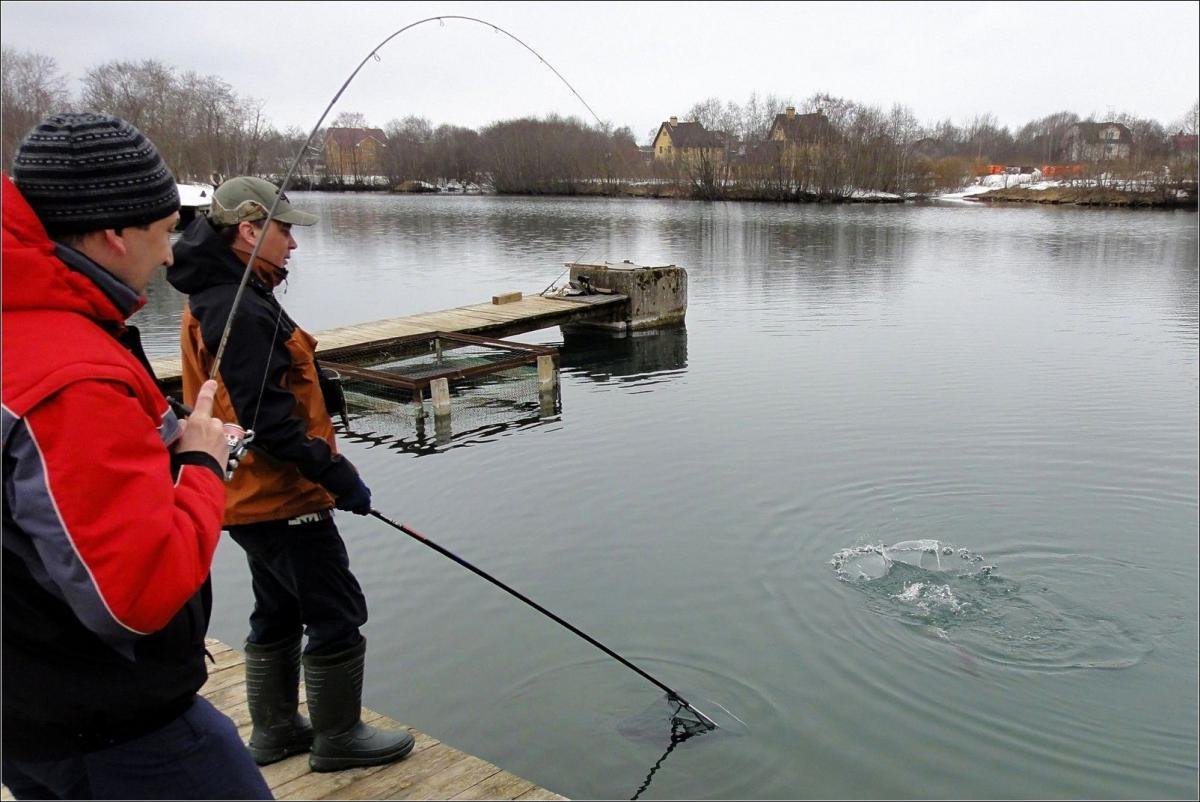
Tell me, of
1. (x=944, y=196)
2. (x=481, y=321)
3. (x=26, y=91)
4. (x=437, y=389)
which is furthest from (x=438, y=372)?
(x=944, y=196)

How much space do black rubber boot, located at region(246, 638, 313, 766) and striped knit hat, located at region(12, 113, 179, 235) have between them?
2047mm

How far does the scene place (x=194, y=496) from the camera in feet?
6.03

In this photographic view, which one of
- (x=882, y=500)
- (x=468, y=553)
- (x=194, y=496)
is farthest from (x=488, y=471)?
(x=194, y=496)

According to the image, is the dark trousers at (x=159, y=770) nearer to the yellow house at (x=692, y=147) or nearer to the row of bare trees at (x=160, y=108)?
the row of bare trees at (x=160, y=108)

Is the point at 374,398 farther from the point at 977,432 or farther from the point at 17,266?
the point at 17,266

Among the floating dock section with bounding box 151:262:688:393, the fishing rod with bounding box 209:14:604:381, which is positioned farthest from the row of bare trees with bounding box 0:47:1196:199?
the fishing rod with bounding box 209:14:604:381

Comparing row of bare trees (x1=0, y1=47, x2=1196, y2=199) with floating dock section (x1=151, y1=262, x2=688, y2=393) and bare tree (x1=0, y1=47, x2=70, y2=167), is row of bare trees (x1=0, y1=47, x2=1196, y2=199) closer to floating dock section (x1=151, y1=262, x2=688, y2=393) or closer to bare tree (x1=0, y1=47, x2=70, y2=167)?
bare tree (x1=0, y1=47, x2=70, y2=167)

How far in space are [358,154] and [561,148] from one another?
79.4 ft

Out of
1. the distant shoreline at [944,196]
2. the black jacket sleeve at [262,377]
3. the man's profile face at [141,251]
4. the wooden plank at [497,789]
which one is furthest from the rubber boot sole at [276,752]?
the distant shoreline at [944,196]

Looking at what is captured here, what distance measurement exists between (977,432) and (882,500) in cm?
260

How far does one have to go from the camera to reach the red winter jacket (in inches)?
61.6

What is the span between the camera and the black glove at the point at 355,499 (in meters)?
3.23

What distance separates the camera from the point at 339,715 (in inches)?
134

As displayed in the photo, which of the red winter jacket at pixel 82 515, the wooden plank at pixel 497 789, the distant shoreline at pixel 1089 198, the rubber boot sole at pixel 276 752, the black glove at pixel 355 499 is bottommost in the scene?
the wooden plank at pixel 497 789
